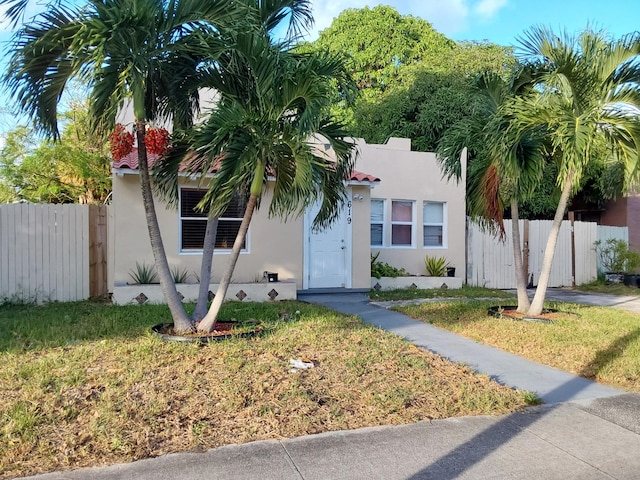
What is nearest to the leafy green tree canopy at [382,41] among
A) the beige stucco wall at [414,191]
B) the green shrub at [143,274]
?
the beige stucco wall at [414,191]

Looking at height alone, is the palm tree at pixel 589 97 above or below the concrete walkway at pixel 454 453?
above

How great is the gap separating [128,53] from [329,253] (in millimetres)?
7307

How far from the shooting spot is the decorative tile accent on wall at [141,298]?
32.7 ft

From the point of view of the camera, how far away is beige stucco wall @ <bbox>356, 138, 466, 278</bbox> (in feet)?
45.8

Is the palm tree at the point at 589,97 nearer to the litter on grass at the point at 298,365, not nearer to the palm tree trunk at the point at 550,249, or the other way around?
the palm tree trunk at the point at 550,249

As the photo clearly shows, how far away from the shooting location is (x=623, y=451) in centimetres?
416

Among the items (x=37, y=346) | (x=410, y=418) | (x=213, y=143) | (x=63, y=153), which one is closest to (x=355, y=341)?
(x=410, y=418)

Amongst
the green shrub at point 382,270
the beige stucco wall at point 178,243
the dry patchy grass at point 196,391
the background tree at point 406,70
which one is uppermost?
the background tree at point 406,70

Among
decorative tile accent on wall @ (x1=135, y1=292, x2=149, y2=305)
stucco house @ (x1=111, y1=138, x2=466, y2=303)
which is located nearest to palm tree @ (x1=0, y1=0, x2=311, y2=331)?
stucco house @ (x1=111, y1=138, x2=466, y2=303)

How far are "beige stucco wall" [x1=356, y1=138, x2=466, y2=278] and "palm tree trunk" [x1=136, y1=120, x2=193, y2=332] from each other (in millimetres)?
7562

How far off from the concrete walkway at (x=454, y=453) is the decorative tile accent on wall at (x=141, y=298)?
6586mm

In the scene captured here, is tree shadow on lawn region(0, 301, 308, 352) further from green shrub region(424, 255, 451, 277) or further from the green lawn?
green shrub region(424, 255, 451, 277)

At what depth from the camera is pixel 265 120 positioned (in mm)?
6445

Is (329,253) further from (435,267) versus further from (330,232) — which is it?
(435,267)
